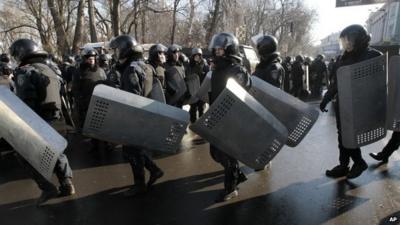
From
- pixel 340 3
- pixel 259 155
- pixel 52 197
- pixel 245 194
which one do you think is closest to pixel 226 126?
pixel 259 155

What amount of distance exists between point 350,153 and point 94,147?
419 cm

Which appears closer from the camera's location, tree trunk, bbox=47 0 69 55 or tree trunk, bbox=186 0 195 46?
tree trunk, bbox=47 0 69 55

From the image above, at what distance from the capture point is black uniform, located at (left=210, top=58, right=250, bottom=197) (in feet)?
13.6

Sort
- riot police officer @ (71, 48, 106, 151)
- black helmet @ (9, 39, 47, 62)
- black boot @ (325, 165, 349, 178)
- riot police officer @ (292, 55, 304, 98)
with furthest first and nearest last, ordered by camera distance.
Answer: riot police officer @ (292, 55, 304, 98) → riot police officer @ (71, 48, 106, 151) → black boot @ (325, 165, 349, 178) → black helmet @ (9, 39, 47, 62)

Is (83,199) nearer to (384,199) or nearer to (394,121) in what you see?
(384,199)

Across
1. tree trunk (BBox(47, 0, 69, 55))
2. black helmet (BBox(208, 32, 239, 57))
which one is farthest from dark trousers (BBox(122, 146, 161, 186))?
tree trunk (BBox(47, 0, 69, 55))

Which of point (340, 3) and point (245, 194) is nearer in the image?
point (245, 194)

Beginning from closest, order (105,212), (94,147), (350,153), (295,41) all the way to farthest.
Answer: (105,212), (350,153), (94,147), (295,41)

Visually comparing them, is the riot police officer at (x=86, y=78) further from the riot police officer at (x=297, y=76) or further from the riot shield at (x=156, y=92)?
the riot police officer at (x=297, y=76)

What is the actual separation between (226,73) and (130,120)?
1127 mm

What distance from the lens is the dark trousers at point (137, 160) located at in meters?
4.39

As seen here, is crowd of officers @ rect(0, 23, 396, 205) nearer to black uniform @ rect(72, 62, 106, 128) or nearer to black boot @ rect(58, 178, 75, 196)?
black boot @ rect(58, 178, 75, 196)

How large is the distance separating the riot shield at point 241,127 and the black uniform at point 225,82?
28 centimetres

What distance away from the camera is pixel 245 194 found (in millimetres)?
4492
